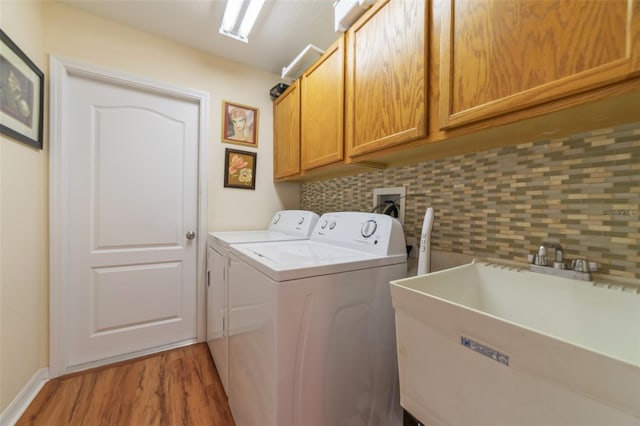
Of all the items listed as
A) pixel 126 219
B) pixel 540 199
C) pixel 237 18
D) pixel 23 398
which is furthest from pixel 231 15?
pixel 23 398

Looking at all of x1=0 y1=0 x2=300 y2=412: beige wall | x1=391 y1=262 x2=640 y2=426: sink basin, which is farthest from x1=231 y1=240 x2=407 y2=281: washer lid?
x1=0 y1=0 x2=300 y2=412: beige wall

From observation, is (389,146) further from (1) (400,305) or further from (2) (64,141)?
(2) (64,141)

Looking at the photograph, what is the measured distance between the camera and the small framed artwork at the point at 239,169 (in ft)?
6.82

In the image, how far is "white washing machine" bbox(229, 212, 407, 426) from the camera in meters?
0.80

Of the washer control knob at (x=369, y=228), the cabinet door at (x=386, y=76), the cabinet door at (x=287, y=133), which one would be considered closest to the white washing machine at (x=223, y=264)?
the cabinet door at (x=287, y=133)

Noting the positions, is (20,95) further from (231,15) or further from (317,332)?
(317,332)

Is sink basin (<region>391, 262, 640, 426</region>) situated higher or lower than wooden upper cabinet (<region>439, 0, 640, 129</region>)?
lower

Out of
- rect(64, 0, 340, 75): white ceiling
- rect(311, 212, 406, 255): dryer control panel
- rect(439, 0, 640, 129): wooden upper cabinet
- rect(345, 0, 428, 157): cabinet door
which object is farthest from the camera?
rect(64, 0, 340, 75): white ceiling

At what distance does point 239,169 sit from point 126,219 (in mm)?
920

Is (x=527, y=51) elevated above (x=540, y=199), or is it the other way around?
(x=527, y=51)

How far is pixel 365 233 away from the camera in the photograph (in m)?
1.20

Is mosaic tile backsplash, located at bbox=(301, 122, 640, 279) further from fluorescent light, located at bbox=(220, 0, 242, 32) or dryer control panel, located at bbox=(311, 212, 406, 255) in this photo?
fluorescent light, located at bbox=(220, 0, 242, 32)

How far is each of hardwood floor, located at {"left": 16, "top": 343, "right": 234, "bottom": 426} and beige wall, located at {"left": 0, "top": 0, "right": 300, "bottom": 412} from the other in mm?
196

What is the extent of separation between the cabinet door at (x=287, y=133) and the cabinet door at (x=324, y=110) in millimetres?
99
